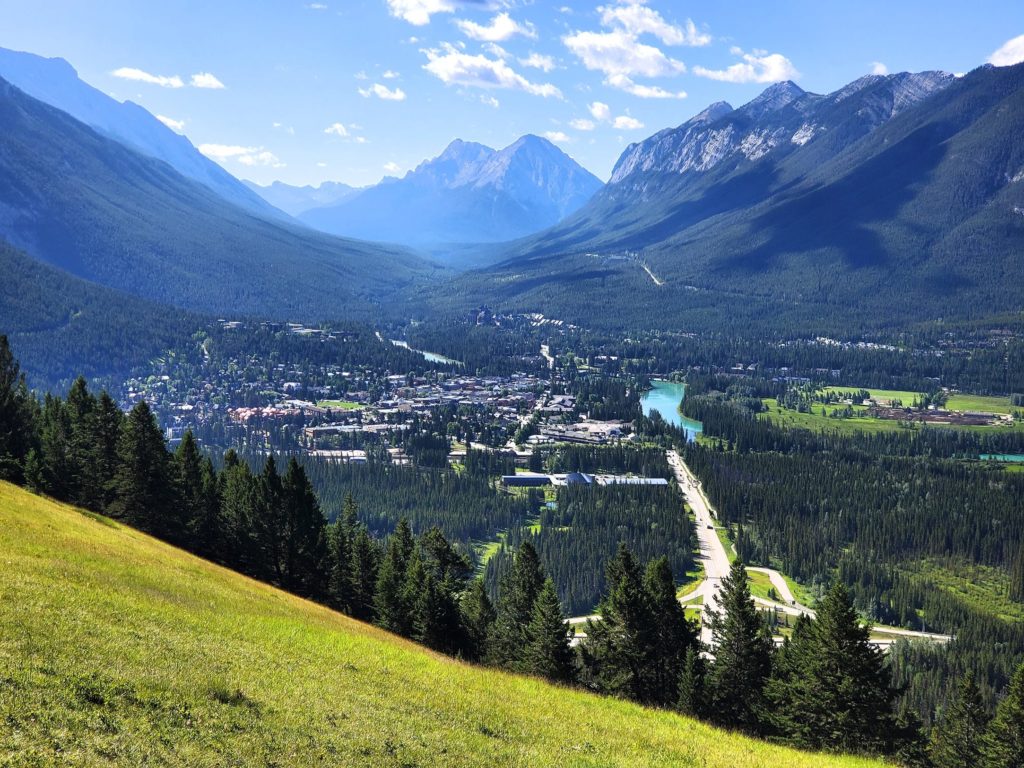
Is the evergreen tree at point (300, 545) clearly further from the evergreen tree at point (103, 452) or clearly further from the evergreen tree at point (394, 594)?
the evergreen tree at point (103, 452)

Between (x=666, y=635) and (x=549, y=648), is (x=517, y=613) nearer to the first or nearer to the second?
(x=549, y=648)

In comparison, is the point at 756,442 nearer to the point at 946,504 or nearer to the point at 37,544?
the point at 946,504

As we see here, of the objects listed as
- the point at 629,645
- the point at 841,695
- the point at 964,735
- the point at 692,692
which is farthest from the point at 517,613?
the point at 964,735

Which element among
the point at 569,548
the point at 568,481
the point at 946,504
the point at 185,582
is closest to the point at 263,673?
the point at 185,582

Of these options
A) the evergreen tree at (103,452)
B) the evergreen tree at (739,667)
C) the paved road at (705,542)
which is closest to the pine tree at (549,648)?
the evergreen tree at (739,667)

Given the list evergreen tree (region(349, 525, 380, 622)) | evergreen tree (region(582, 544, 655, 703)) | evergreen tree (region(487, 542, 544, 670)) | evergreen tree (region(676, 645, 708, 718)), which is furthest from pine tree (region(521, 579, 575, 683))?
evergreen tree (region(349, 525, 380, 622))

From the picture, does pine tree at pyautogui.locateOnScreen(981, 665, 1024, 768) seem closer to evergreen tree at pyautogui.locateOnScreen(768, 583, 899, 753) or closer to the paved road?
evergreen tree at pyautogui.locateOnScreen(768, 583, 899, 753)
